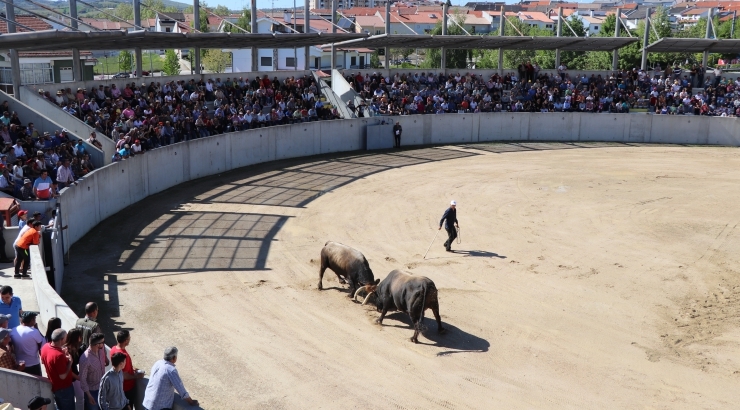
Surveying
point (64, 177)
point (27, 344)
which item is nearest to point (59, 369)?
point (27, 344)

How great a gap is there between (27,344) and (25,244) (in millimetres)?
5907

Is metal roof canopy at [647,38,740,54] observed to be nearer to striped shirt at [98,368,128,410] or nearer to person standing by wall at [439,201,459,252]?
person standing by wall at [439,201,459,252]

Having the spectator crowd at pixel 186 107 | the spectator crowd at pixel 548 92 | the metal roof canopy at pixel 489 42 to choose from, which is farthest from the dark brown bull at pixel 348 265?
the metal roof canopy at pixel 489 42

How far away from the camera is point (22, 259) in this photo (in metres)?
15.4

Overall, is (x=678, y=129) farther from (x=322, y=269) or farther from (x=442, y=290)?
(x=322, y=269)

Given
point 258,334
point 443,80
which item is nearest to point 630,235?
Result: point 258,334

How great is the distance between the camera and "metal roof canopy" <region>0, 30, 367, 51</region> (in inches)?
796

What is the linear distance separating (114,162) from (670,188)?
20.2 meters

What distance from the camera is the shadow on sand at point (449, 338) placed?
13758 mm

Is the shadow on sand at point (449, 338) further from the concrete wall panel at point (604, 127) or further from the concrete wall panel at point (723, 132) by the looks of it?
the concrete wall panel at point (723, 132)

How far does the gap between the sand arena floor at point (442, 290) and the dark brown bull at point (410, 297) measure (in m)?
0.37

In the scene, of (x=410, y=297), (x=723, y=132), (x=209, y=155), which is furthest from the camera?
(x=723, y=132)

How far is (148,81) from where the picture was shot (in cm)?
3219

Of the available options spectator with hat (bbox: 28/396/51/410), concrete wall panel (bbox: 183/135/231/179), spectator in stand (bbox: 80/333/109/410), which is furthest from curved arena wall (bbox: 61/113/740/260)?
spectator with hat (bbox: 28/396/51/410)
